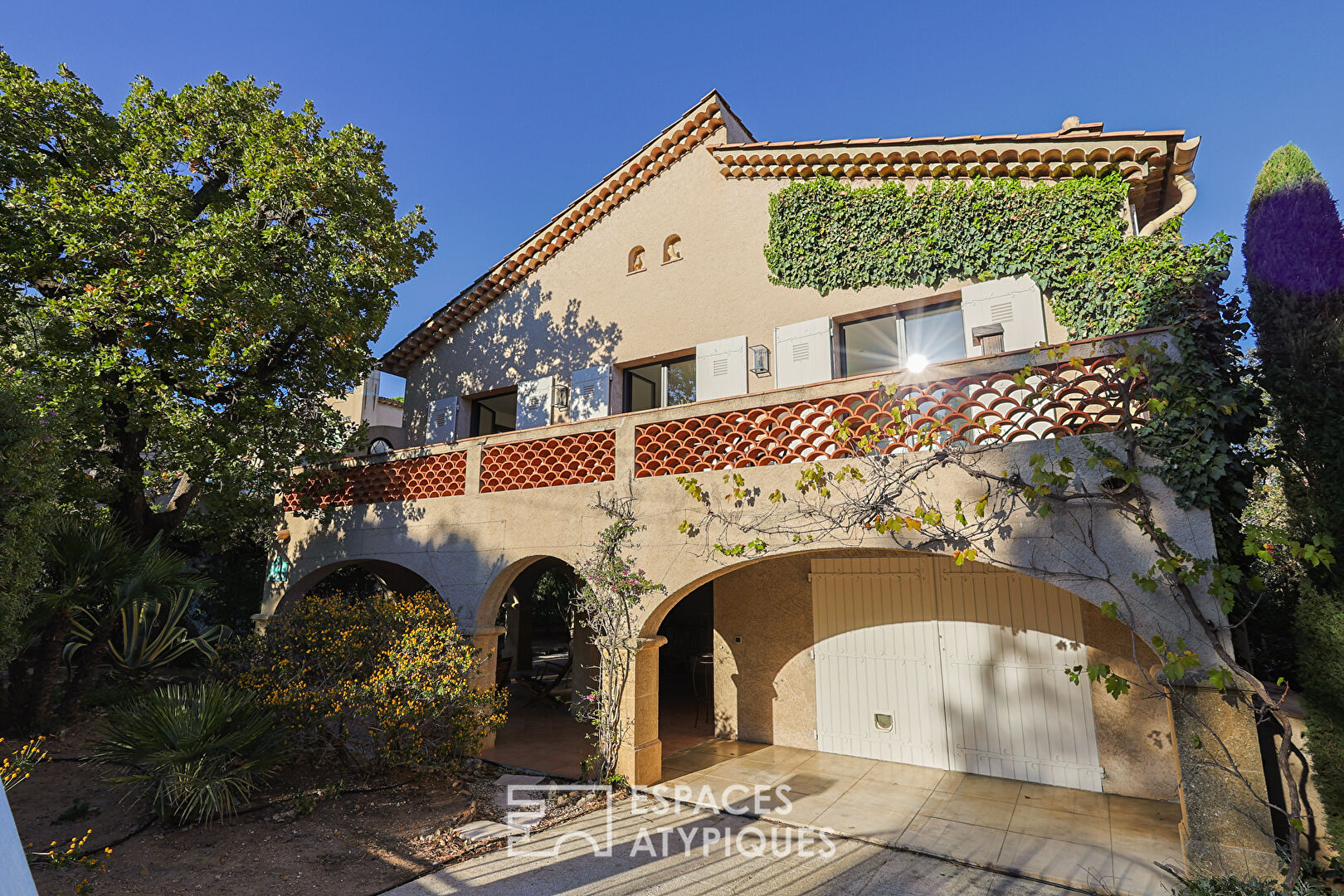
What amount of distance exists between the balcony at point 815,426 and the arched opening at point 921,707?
1.49 m

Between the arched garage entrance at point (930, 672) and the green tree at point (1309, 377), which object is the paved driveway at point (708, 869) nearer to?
the arched garage entrance at point (930, 672)

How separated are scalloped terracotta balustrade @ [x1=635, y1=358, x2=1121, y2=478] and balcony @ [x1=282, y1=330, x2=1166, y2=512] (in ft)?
0.03

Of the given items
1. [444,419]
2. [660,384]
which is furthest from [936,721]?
[444,419]

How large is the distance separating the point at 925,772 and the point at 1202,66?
28.0 ft

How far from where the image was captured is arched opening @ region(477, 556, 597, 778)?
27.6ft

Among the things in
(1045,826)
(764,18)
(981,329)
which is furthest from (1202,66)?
(1045,826)

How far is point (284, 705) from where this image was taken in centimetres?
684

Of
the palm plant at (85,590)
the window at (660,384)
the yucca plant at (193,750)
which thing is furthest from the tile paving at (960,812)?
the palm plant at (85,590)

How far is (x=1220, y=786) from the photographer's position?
14.6ft

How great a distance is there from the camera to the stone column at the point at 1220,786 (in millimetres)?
4336

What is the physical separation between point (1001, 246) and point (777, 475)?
13.4ft

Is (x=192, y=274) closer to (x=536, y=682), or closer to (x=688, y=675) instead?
(x=536, y=682)

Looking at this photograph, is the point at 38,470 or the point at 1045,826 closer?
Answer: the point at 38,470

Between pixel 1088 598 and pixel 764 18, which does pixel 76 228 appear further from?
pixel 1088 598
